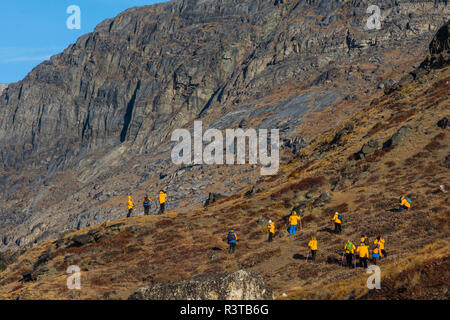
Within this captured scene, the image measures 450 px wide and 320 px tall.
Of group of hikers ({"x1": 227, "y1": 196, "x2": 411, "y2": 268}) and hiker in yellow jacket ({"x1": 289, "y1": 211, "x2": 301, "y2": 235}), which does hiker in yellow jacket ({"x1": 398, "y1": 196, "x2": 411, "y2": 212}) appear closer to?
group of hikers ({"x1": 227, "y1": 196, "x2": 411, "y2": 268})

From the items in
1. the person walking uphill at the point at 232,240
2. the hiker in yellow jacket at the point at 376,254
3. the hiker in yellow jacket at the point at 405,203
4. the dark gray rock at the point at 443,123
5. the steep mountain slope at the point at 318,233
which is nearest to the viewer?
the steep mountain slope at the point at 318,233

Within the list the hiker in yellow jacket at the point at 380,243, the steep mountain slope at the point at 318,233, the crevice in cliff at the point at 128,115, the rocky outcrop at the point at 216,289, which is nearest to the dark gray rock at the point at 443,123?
the steep mountain slope at the point at 318,233

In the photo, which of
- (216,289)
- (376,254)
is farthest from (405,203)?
(216,289)

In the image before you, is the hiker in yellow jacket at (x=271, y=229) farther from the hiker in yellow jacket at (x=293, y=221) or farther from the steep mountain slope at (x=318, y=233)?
the hiker in yellow jacket at (x=293, y=221)

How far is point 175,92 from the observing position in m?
162

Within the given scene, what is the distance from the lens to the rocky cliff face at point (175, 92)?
381 feet

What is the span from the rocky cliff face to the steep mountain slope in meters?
39.4

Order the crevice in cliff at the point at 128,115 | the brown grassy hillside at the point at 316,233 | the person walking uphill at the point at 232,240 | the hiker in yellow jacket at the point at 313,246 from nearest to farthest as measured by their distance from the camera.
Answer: the brown grassy hillside at the point at 316,233 → the hiker in yellow jacket at the point at 313,246 → the person walking uphill at the point at 232,240 → the crevice in cliff at the point at 128,115

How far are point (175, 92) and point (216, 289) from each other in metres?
146

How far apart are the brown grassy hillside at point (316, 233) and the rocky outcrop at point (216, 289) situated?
227 cm

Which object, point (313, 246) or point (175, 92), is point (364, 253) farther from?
point (175, 92)

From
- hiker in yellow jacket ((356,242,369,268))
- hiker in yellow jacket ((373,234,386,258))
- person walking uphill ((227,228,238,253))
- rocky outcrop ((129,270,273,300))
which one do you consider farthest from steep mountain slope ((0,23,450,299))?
rocky outcrop ((129,270,273,300))
